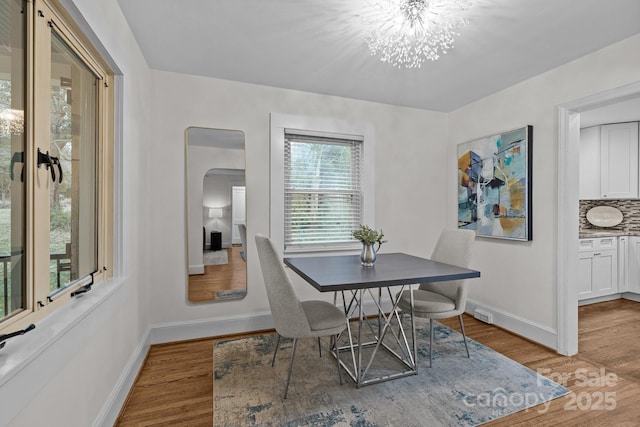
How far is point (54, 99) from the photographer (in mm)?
1314

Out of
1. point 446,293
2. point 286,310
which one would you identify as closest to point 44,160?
point 286,310

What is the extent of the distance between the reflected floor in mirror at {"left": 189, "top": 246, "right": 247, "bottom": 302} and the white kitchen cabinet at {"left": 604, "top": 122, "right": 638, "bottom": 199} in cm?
498

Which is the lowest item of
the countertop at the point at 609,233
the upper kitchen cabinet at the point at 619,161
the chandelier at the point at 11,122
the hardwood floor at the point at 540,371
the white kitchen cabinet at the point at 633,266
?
the hardwood floor at the point at 540,371

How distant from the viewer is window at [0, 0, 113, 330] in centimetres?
103

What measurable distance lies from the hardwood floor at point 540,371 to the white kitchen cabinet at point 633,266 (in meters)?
1.03

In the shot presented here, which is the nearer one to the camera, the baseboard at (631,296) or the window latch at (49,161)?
the window latch at (49,161)

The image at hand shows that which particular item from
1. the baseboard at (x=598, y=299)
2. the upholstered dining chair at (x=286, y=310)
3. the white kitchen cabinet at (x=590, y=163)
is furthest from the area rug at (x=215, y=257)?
the white kitchen cabinet at (x=590, y=163)

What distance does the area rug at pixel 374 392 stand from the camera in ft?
5.96

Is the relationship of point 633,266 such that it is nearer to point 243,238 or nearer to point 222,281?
point 243,238

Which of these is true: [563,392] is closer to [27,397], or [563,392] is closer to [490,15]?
[490,15]

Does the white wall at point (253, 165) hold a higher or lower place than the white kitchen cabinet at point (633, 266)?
higher

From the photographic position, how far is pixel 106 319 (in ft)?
5.44

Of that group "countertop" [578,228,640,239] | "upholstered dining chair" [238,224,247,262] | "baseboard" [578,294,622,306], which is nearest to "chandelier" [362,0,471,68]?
"upholstered dining chair" [238,224,247,262]

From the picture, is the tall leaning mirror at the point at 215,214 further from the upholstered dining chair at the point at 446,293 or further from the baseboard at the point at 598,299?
the baseboard at the point at 598,299
